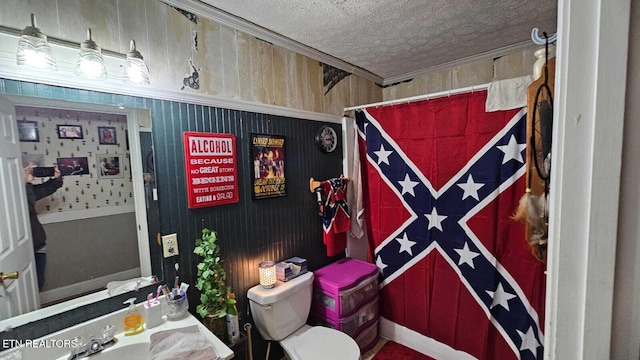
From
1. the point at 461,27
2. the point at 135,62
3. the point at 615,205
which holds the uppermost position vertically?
the point at 461,27

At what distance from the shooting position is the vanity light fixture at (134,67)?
3.81ft

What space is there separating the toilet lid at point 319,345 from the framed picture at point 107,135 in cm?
149

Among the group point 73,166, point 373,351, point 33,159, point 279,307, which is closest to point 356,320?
point 373,351

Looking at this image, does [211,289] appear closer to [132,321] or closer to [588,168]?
[132,321]

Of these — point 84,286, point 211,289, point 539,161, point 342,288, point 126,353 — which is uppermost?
point 539,161

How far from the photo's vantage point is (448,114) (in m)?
1.88

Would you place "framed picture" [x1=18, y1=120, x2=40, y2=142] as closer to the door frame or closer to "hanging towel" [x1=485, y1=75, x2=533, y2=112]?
the door frame

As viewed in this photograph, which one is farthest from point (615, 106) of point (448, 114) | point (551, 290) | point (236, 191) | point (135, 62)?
point (448, 114)

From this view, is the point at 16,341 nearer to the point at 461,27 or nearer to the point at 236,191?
the point at 236,191

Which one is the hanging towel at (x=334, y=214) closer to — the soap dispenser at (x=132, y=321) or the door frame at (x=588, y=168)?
the soap dispenser at (x=132, y=321)

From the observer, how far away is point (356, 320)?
2.00m

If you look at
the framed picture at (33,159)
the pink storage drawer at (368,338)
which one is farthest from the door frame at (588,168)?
the pink storage drawer at (368,338)

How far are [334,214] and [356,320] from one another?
2.69 ft

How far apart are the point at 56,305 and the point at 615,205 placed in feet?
5.66
